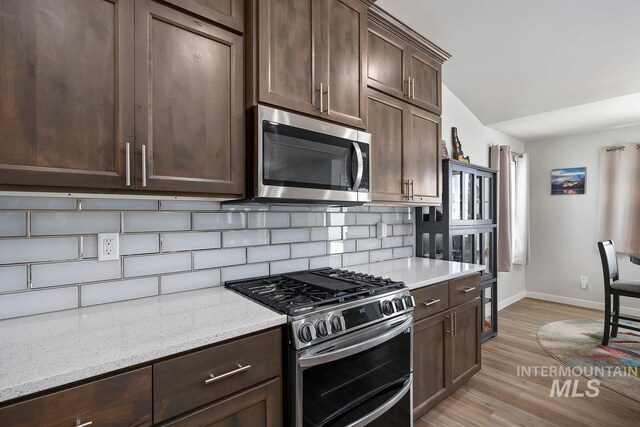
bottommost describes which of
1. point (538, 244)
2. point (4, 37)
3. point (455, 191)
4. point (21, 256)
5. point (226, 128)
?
point (538, 244)

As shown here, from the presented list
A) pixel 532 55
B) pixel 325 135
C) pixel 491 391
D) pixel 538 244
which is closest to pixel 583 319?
pixel 538 244

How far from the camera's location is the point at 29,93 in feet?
3.22

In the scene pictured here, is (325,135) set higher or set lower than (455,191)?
higher

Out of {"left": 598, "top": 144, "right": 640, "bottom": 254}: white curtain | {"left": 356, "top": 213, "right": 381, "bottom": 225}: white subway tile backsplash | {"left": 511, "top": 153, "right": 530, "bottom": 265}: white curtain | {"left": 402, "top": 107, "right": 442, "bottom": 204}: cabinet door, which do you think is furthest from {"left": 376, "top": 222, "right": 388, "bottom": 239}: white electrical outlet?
{"left": 598, "top": 144, "right": 640, "bottom": 254}: white curtain

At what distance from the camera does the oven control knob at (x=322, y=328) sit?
50.1 inches

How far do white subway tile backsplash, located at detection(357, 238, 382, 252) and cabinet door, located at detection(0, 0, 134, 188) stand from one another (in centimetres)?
168

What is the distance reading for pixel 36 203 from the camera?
1.24m

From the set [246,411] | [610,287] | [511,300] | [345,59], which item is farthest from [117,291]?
[511,300]

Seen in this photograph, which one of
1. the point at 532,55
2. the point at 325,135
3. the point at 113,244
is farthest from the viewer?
the point at 532,55

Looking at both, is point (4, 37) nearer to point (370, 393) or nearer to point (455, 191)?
point (370, 393)

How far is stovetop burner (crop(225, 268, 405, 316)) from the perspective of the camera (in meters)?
1.34

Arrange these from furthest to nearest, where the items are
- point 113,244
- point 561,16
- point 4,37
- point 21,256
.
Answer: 1. point 561,16
2. point 113,244
3. point 21,256
4. point 4,37

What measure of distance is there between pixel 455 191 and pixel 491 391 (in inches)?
64.2

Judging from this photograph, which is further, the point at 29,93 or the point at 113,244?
the point at 113,244
